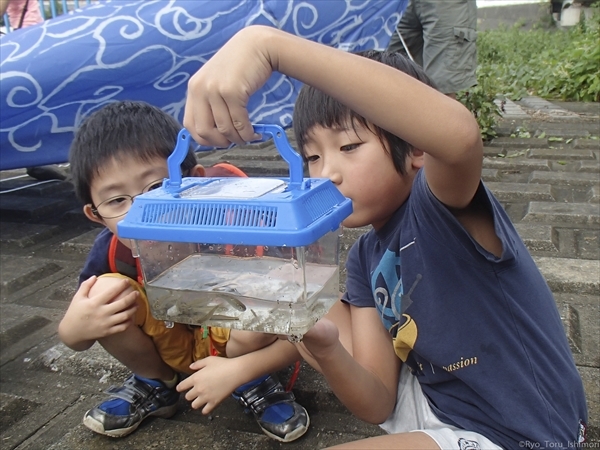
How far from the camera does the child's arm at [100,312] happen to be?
1.37 m

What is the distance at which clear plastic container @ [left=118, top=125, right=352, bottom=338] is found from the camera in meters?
0.84

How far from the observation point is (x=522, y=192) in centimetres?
300

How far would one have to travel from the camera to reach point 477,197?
41.0 inches

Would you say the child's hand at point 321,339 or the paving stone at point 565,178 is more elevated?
the child's hand at point 321,339

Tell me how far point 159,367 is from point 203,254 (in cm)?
55

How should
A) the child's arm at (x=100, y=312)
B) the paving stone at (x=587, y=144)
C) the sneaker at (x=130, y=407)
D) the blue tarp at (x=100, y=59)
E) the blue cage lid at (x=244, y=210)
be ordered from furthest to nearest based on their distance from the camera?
the paving stone at (x=587, y=144) → the blue tarp at (x=100, y=59) → the sneaker at (x=130, y=407) → the child's arm at (x=100, y=312) → the blue cage lid at (x=244, y=210)

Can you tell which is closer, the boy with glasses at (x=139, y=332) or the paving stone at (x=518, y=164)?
the boy with glasses at (x=139, y=332)

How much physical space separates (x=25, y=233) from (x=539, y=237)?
2630 millimetres

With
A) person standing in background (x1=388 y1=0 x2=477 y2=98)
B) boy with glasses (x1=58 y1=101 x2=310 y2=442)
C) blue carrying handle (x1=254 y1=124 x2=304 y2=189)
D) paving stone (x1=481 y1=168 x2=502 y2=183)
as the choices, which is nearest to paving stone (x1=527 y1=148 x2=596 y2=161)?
paving stone (x1=481 y1=168 x2=502 y2=183)

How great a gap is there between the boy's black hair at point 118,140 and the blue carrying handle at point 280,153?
0.66m

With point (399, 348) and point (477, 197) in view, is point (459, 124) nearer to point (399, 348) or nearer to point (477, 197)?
point (477, 197)

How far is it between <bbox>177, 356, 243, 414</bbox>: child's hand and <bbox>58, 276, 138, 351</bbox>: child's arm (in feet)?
0.71

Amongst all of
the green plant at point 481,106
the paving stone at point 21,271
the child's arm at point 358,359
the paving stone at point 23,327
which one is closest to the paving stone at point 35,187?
the paving stone at point 21,271

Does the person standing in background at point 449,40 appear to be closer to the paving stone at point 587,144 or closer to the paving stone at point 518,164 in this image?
the paving stone at point 518,164
